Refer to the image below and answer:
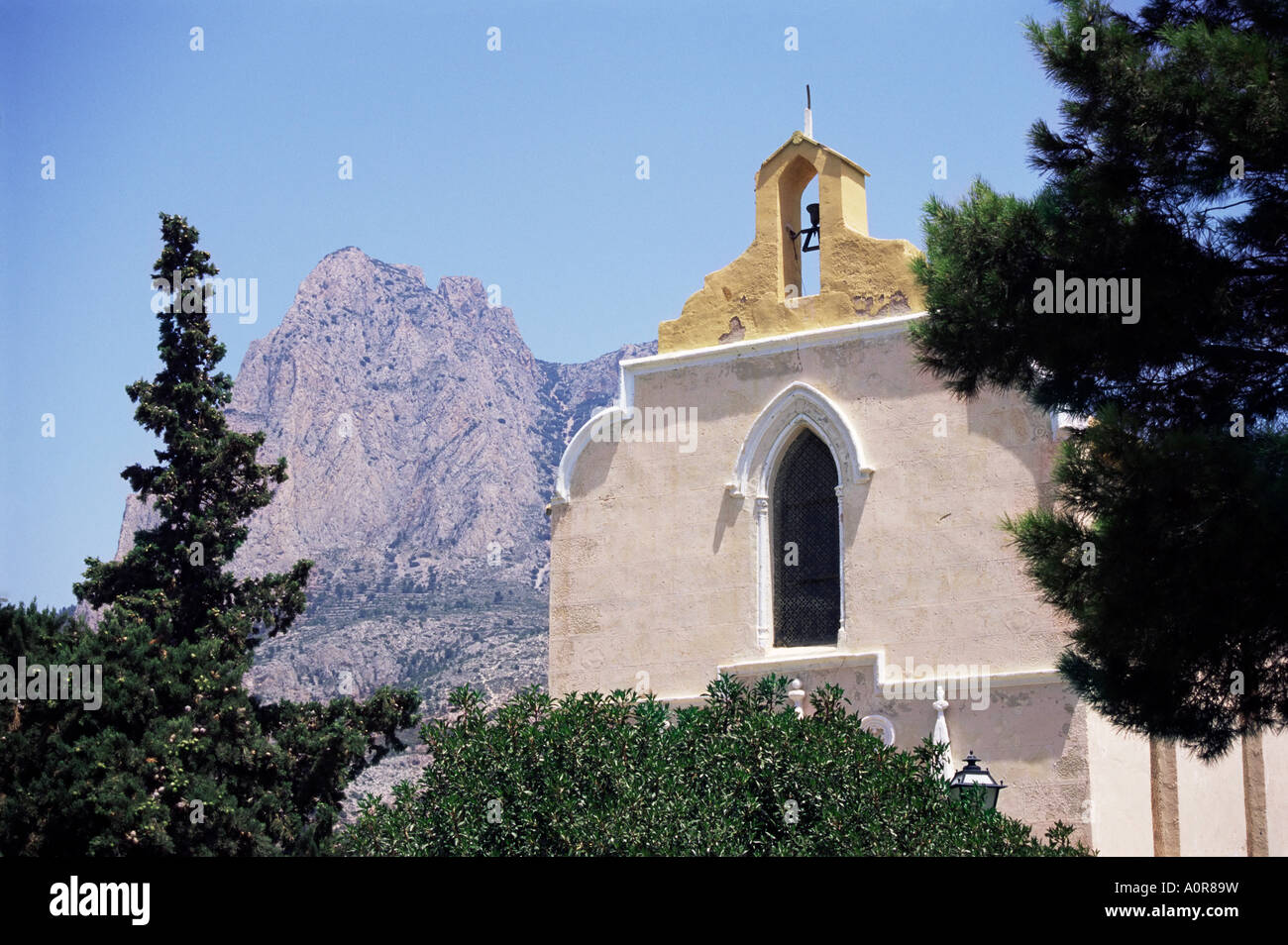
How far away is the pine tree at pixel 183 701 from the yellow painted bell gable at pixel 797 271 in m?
7.09

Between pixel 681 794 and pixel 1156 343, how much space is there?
4.72 metres

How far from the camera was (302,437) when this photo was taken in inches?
4838

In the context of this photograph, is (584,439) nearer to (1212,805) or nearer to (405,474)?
(1212,805)

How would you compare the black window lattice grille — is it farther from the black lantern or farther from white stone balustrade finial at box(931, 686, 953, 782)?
the black lantern

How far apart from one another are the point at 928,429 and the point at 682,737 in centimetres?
534

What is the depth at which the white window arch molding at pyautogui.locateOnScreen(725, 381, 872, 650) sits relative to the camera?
54.7 ft

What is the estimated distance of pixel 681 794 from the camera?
11789 millimetres

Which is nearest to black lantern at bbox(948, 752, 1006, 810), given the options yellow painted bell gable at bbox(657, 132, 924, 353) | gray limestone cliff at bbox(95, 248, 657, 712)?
yellow painted bell gable at bbox(657, 132, 924, 353)

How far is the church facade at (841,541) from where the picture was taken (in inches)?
611

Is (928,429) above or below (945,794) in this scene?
above

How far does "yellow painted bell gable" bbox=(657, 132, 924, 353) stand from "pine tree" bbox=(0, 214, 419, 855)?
709cm
